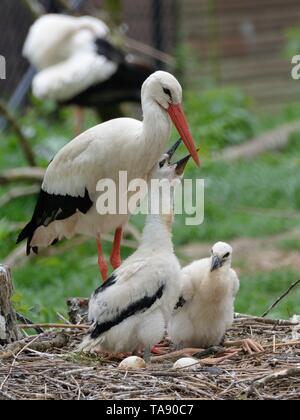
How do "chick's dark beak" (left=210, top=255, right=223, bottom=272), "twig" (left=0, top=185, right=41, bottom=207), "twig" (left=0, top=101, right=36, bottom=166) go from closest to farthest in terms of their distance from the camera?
1. "chick's dark beak" (left=210, top=255, right=223, bottom=272)
2. "twig" (left=0, top=101, right=36, bottom=166)
3. "twig" (left=0, top=185, right=41, bottom=207)

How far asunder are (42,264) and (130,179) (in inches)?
156

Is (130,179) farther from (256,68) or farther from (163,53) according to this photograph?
(256,68)

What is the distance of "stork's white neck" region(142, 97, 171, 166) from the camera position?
260 inches

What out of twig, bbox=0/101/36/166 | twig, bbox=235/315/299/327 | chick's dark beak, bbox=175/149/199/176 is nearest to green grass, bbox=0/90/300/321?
twig, bbox=0/101/36/166

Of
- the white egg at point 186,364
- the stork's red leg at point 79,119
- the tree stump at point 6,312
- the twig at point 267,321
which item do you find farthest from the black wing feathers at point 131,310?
the stork's red leg at point 79,119

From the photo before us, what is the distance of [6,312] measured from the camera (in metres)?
6.25

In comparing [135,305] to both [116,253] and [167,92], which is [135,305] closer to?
[167,92]

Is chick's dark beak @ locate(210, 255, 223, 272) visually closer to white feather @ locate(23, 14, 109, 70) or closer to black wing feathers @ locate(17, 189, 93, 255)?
black wing feathers @ locate(17, 189, 93, 255)

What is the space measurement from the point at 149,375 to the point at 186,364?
287mm

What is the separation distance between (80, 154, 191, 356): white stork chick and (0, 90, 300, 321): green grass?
146cm

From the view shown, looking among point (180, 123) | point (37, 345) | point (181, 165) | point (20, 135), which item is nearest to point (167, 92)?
point (180, 123)

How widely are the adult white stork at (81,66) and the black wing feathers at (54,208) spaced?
468 cm

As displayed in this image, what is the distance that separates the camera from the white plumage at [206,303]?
6254 mm
